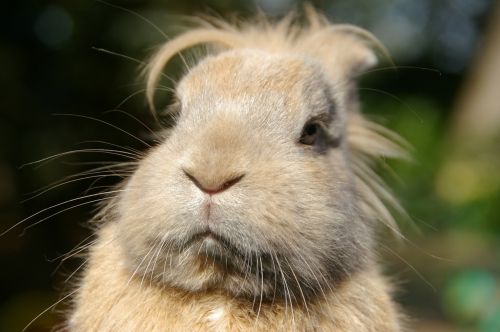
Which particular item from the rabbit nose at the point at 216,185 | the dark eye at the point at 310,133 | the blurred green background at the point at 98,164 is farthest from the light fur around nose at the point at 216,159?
the blurred green background at the point at 98,164

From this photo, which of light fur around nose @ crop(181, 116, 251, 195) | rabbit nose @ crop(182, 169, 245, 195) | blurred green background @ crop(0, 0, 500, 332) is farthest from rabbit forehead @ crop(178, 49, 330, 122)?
blurred green background @ crop(0, 0, 500, 332)

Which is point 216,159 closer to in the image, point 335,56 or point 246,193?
point 246,193

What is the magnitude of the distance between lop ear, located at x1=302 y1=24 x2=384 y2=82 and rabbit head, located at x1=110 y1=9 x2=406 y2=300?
0.77ft

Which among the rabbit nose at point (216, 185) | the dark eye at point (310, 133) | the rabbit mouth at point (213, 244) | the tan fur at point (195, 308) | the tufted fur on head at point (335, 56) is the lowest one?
the tan fur at point (195, 308)

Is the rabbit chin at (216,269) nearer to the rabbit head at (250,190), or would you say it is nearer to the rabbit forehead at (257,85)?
the rabbit head at (250,190)

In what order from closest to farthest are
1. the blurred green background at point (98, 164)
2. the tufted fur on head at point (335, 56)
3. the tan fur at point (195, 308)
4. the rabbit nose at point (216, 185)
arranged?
the rabbit nose at point (216, 185) → the tan fur at point (195, 308) → the tufted fur on head at point (335, 56) → the blurred green background at point (98, 164)

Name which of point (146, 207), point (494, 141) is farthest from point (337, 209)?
point (494, 141)

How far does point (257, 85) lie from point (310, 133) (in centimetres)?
26

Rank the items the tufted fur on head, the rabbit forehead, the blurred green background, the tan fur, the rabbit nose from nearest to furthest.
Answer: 1. the rabbit nose
2. the tan fur
3. the rabbit forehead
4. the tufted fur on head
5. the blurred green background

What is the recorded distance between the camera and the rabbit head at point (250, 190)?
191cm

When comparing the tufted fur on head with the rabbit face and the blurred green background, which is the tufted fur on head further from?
the blurred green background

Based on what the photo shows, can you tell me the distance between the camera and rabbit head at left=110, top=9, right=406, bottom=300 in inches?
75.3

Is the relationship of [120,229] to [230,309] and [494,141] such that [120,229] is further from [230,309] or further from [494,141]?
[494,141]

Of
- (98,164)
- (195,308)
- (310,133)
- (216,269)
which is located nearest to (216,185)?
(216,269)
